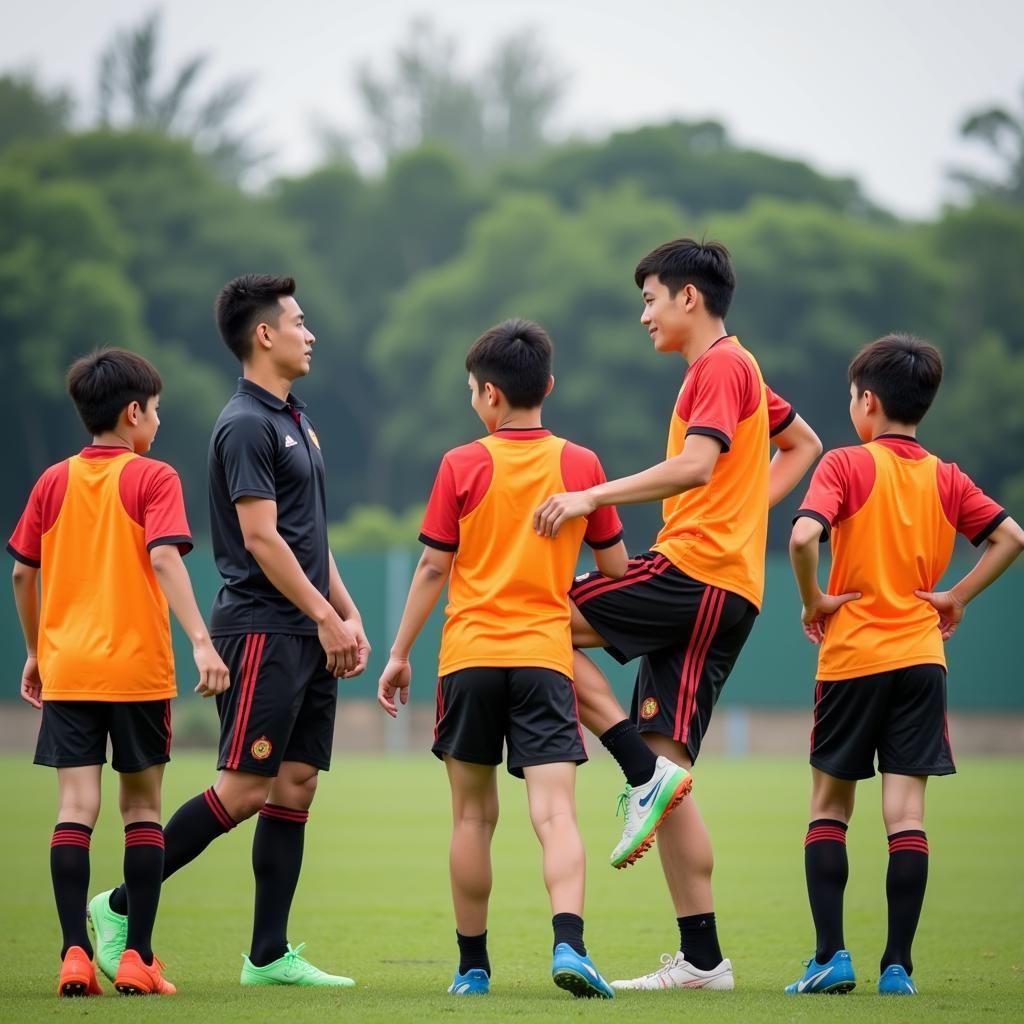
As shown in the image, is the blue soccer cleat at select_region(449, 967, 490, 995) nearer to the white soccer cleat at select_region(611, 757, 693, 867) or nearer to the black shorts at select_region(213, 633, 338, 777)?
the white soccer cleat at select_region(611, 757, 693, 867)

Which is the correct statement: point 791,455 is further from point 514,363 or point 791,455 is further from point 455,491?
point 455,491

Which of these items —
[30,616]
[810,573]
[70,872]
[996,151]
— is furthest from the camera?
[996,151]

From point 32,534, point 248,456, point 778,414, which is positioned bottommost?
point 32,534

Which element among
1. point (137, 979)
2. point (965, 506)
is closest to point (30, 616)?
point (137, 979)

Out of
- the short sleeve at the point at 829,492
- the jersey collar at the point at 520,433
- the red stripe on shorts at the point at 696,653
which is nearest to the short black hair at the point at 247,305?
the jersey collar at the point at 520,433

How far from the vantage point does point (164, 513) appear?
5.46 m

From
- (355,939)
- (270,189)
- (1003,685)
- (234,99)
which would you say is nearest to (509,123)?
(234,99)

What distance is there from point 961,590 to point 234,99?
6260 centimetres

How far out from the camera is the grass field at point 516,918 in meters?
4.92

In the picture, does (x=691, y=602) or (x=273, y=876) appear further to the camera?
(x=273, y=876)

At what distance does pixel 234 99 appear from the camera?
214 feet

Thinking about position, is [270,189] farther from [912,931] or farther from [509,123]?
[912,931]

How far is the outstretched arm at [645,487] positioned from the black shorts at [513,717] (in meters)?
0.46

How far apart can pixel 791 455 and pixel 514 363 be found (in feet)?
4.17
